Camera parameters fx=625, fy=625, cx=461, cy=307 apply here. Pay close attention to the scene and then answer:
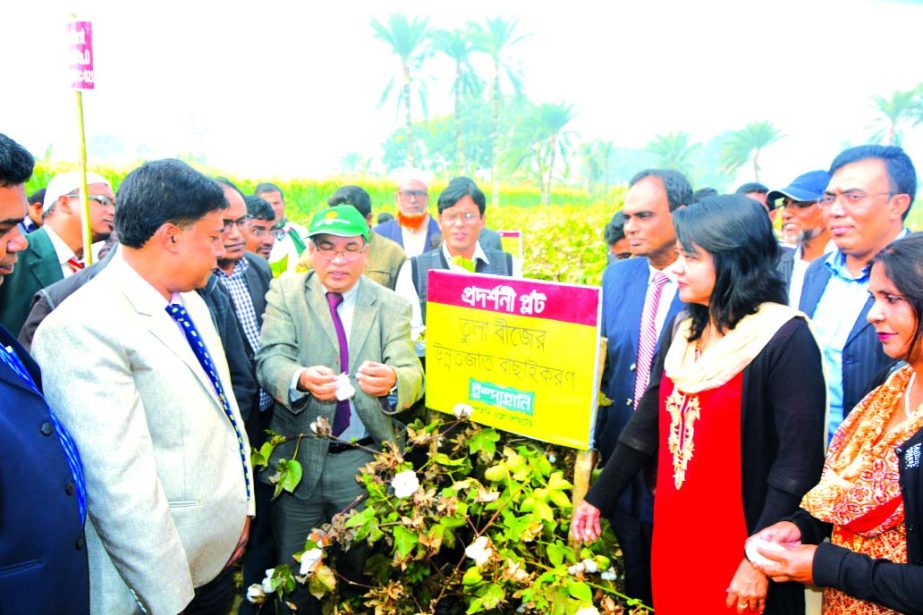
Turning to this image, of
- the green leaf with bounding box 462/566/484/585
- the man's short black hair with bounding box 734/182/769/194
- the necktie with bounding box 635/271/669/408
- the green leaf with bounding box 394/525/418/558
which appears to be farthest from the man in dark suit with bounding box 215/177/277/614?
the man's short black hair with bounding box 734/182/769/194

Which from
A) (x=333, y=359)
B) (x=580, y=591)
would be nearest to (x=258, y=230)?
(x=333, y=359)

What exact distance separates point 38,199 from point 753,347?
19.2ft

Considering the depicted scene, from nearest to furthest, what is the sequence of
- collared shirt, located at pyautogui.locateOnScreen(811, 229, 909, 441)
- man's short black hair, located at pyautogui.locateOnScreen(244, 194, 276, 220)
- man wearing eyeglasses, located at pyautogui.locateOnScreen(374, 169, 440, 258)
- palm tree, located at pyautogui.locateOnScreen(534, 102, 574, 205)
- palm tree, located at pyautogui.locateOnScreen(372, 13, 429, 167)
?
1. collared shirt, located at pyautogui.locateOnScreen(811, 229, 909, 441)
2. man's short black hair, located at pyautogui.locateOnScreen(244, 194, 276, 220)
3. man wearing eyeglasses, located at pyautogui.locateOnScreen(374, 169, 440, 258)
4. palm tree, located at pyautogui.locateOnScreen(372, 13, 429, 167)
5. palm tree, located at pyautogui.locateOnScreen(534, 102, 574, 205)

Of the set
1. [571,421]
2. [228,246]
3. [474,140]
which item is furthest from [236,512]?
[474,140]

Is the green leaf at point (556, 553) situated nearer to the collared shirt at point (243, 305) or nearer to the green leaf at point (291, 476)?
the green leaf at point (291, 476)

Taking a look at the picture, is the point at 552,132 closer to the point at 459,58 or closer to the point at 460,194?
the point at 459,58

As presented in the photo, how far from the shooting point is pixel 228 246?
3.17 meters

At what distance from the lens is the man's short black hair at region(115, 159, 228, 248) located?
1.87m

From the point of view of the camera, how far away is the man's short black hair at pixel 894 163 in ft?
8.55

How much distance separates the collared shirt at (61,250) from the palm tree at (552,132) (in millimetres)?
53186

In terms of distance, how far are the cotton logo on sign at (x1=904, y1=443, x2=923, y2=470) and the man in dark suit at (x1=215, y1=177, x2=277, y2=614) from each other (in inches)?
98.2

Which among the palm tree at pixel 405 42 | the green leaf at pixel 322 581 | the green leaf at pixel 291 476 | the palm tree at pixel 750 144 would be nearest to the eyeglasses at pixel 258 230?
the green leaf at pixel 291 476

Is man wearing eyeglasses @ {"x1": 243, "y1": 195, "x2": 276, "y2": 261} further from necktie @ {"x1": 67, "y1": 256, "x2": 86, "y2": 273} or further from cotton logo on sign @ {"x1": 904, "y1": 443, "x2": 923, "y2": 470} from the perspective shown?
cotton logo on sign @ {"x1": 904, "y1": 443, "x2": 923, "y2": 470}

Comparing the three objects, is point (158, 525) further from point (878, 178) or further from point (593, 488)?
point (878, 178)
